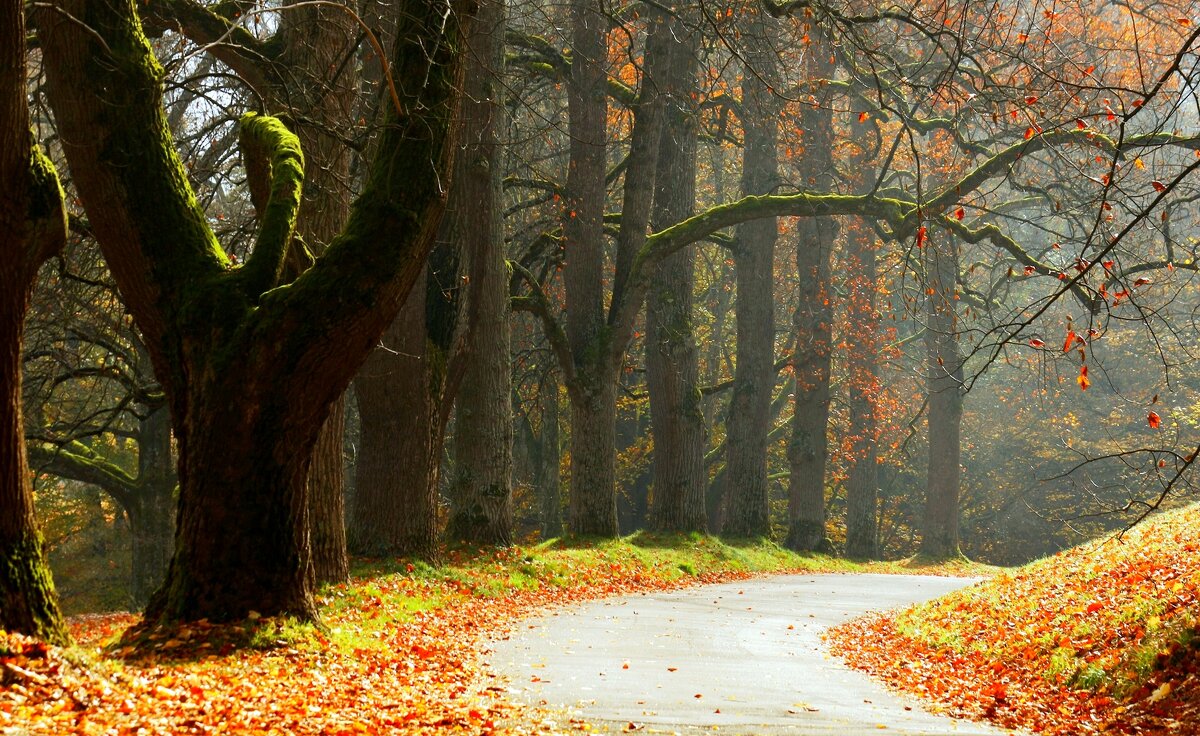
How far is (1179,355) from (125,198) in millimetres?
39042

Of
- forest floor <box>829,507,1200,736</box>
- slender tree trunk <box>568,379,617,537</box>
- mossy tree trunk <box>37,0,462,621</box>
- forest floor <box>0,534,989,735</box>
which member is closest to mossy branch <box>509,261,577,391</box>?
slender tree trunk <box>568,379,617,537</box>

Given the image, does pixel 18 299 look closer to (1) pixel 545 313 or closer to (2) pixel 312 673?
(2) pixel 312 673

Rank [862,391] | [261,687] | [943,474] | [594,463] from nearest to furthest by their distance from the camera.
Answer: [261,687] → [594,463] → [862,391] → [943,474]

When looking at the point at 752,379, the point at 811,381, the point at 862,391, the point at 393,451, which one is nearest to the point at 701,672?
the point at 393,451

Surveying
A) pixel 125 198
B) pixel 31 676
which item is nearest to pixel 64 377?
pixel 125 198

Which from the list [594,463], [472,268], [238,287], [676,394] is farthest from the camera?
[676,394]

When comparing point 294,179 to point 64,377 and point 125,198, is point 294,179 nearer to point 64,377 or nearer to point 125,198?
point 125,198

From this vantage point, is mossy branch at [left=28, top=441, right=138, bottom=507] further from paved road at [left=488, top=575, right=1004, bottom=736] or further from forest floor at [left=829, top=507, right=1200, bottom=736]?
forest floor at [left=829, top=507, right=1200, bottom=736]

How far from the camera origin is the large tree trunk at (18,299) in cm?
625

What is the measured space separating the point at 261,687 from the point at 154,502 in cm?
1565

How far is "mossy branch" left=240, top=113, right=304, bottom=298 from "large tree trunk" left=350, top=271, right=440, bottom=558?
4.14 metres

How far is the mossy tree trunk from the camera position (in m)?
7.66

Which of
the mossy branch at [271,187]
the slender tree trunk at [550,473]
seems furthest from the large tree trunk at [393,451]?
the slender tree trunk at [550,473]

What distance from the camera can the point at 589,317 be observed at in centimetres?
1897
